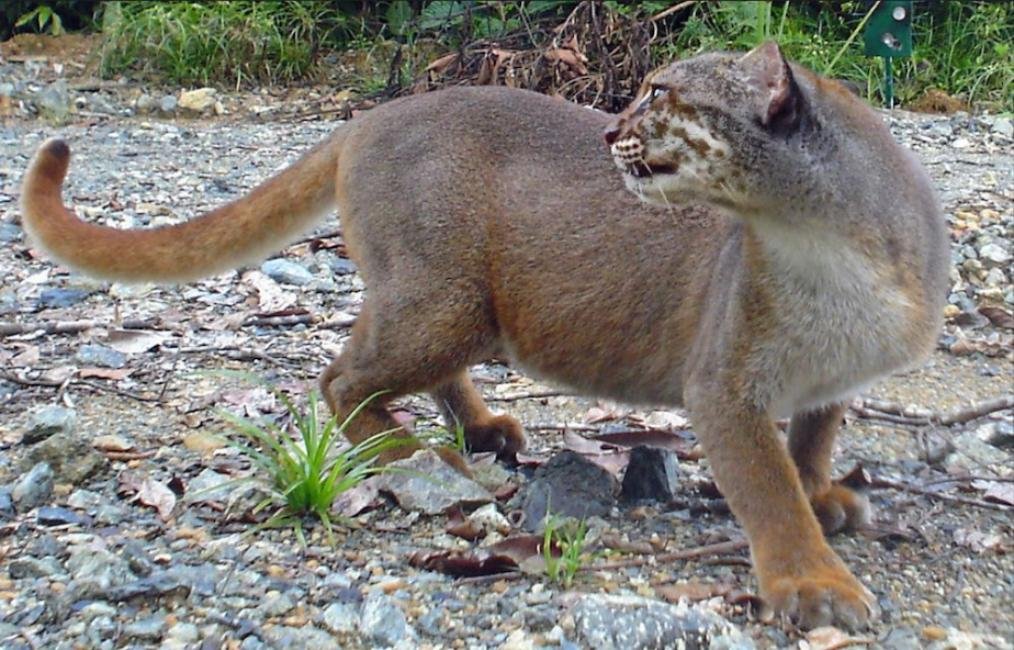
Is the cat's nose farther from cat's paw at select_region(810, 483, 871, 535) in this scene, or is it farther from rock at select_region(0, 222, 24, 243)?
rock at select_region(0, 222, 24, 243)

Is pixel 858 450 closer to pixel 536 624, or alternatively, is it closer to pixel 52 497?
pixel 536 624

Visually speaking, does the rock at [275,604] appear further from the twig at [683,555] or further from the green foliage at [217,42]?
the green foliage at [217,42]

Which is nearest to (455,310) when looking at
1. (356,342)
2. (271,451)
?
(356,342)

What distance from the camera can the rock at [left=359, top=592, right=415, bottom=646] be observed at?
320cm

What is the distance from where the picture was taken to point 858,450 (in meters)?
4.84

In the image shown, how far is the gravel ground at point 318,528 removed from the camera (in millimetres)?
3256

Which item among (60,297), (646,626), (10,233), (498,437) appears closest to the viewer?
(646,626)

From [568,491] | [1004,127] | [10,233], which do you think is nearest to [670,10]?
[1004,127]

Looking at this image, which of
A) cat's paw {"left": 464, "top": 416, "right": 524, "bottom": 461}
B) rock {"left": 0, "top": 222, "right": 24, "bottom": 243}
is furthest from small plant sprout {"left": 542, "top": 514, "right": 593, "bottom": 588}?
rock {"left": 0, "top": 222, "right": 24, "bottom": 243}

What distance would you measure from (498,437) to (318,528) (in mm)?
1022

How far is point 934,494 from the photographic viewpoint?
4270 millimetres

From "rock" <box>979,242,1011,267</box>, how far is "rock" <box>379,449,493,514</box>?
345 centimetres

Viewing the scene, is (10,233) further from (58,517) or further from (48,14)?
(48,14)

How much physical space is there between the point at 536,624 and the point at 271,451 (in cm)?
128
